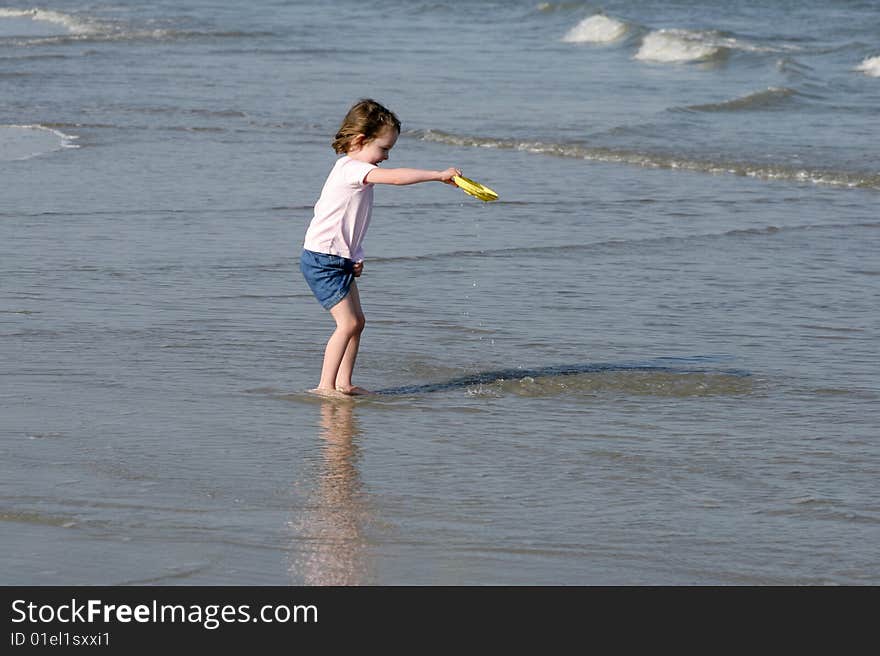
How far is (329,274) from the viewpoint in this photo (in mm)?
6230

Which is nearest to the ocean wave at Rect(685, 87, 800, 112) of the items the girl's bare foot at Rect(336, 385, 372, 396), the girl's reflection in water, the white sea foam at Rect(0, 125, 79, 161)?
the white sea foam at Rect(0, 125, 79, 161)

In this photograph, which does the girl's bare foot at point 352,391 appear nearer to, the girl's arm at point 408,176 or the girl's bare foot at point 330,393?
the girl's bare foot at point 330,393

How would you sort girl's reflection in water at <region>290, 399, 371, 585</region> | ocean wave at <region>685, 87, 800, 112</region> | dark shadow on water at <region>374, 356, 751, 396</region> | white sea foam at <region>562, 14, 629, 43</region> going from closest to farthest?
girl's reflection in water at <region>290, 399, 371, 585</region>, dark shadow on water at <region>374, 356, 751, 396</region>, ocean wave at <region>685, 87, 800, 112</region>, white sea foam at <region>562, 14, 629, 43</region>

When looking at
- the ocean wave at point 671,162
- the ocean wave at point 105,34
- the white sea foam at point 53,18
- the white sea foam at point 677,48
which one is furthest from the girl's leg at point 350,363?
the white sea foam at point 53,18

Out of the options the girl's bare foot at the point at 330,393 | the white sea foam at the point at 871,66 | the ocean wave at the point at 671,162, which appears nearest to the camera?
the girl's bare foot at the point at 330,393

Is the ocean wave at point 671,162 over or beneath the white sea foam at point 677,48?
over

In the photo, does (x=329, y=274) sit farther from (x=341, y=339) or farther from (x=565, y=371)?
(x=565, y=371)

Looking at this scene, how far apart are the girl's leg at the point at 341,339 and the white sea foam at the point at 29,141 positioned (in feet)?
23.2

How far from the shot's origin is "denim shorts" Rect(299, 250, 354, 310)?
6.21 m

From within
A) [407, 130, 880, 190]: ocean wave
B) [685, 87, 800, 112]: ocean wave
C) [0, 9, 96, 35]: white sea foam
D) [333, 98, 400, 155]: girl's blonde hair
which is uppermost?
[333, 98, 400, 155]: girl's blonde hair

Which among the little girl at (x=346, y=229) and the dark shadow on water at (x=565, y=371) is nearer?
the little girl at (x=346, y=229)

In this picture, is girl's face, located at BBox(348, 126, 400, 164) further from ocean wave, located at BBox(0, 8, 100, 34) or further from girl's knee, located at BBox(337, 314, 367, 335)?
ocean wave, located at BBox(0, 8, 100, 34)

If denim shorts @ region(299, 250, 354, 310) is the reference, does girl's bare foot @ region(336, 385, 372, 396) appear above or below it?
below

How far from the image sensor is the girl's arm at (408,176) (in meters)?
5.59
